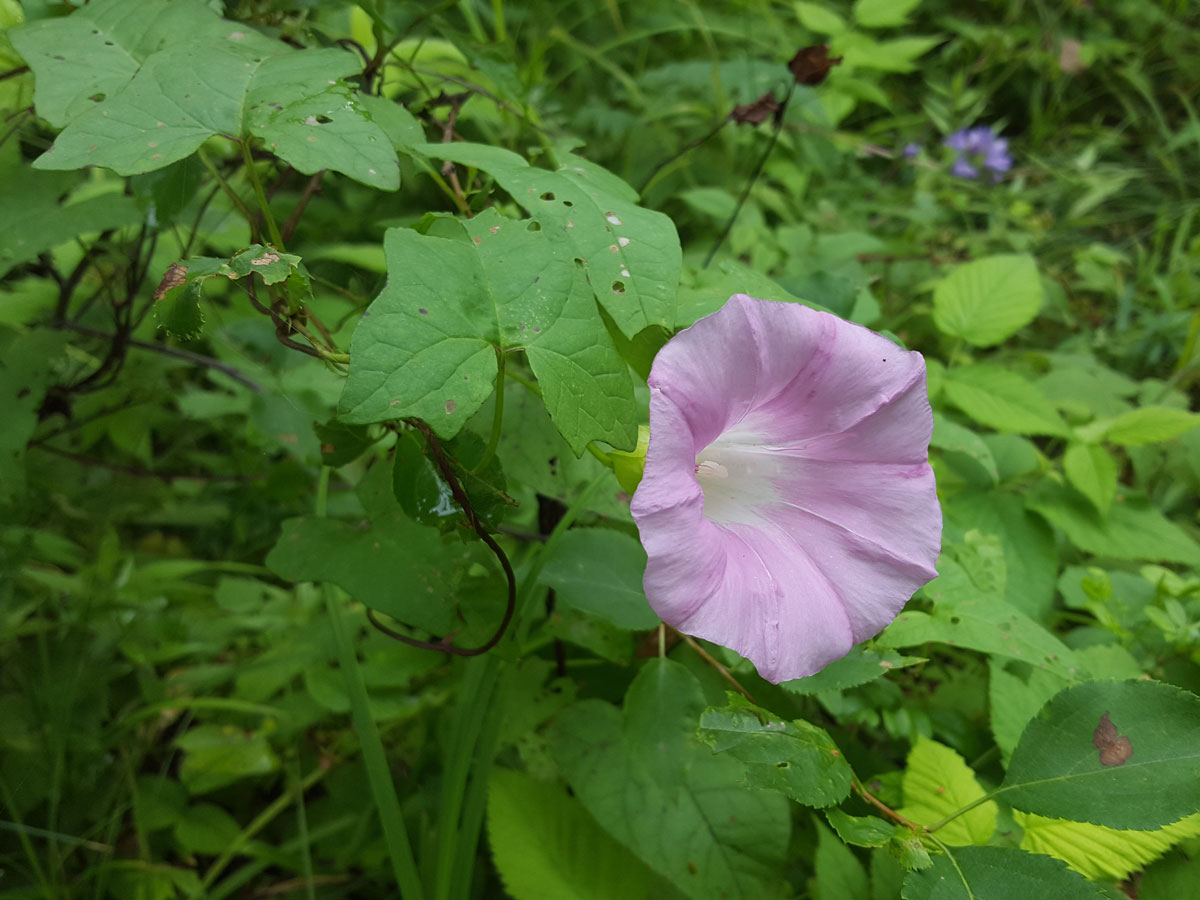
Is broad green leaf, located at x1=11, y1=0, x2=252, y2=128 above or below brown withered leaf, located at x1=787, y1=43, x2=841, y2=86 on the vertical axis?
below

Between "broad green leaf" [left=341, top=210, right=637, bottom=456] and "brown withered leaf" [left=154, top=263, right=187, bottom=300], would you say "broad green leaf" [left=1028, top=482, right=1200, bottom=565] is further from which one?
"brown withered leaf" [left=154, top=263, right=187, bottom=300]

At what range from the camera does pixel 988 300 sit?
4.67ft

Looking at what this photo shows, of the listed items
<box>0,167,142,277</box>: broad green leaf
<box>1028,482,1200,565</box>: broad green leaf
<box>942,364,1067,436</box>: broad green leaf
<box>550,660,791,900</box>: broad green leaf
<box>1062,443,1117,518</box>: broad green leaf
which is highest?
<box>0,167,142,277</box>: broad green leaf

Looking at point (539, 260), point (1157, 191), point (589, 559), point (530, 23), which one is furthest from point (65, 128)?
point (1157, 191)

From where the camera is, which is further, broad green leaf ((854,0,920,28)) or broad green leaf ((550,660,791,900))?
broad green leaf ((854,0,920,28))

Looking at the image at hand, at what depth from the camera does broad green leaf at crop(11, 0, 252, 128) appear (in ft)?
2.58

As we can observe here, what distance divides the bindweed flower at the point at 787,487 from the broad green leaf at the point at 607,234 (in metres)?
0.08

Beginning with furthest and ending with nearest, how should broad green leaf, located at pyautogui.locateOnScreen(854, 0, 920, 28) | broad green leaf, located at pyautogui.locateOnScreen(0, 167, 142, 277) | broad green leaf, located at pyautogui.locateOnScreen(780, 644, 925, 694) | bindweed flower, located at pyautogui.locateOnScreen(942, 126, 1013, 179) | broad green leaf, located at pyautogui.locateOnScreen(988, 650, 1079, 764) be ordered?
bindweed flower, located at pyautogui.locateOnScreen(942, 126, 1013, 179) → broad green leaf, located at pyautogui.locateOnScreen(854, 0, 920, 28) → broad green leaf, located at pyautogui.locateOnScreen(0, 167, 142, 277) → broad green leaf, located at pyautogui.locateOnScreen(988, 650, 1079, 764) → broad green leaf, located at pyautogui.locateOnScreen(780, 644, 925, 694)

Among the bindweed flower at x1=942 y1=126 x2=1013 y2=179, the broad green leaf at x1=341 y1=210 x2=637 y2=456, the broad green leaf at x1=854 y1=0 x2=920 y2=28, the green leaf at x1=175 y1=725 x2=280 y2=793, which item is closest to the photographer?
the broad green leaf at x1=341 y1=210 x2=637 y2=456

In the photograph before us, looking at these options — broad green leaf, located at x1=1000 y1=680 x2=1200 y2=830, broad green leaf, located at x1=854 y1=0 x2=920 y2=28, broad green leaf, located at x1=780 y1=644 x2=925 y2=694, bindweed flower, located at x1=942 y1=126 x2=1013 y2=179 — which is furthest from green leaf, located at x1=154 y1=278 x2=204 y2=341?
bindweed flower, located at x1=942 y1=126 x2=1013 y2=179

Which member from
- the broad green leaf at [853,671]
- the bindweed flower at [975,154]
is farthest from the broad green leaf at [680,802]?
the bindweed flower at [975,154]

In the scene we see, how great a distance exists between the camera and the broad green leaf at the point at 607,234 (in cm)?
72

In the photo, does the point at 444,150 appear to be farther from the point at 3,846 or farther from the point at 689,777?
the point at 3,846

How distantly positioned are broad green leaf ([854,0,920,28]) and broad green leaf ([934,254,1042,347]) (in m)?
1.30
